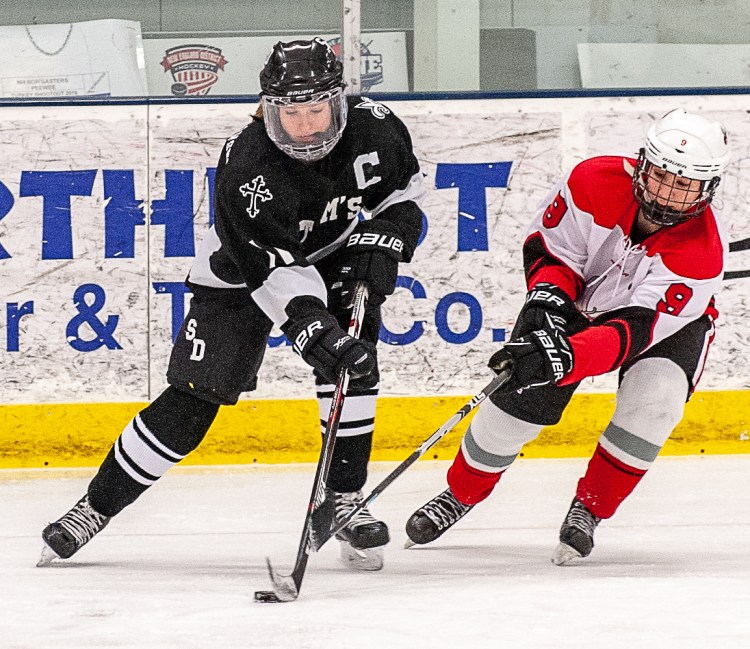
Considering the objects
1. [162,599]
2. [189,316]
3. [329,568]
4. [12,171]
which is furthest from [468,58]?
[162,599]

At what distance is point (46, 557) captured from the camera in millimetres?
2393

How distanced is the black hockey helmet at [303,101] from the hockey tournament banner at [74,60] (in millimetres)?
1476

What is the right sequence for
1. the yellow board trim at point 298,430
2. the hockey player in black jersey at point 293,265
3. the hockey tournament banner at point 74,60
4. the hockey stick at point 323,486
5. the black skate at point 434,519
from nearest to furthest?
the hockey stick at point 323,486 < the hockey player in black jersey at point 293,265 < the black skate at point 434,519 < the yellow board trim at point 298,430 < the hockey tournament banner at point 74,60

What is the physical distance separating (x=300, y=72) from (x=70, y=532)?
0.96 meters

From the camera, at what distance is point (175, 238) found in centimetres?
353

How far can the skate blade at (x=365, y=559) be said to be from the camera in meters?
2.31

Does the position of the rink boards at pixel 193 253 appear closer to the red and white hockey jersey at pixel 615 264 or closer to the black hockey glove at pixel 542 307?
the red and white hockey jersey at pixel 615 264

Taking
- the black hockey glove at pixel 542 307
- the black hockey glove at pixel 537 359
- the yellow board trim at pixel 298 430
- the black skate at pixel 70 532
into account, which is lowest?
the yellow board trim at pixel 298 430

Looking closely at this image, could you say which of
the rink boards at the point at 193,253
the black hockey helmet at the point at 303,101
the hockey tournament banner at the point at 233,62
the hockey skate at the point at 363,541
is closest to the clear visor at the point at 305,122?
the black hockey helmet at the point at 303,101

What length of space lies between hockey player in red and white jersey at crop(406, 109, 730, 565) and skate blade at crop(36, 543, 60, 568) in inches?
27.7

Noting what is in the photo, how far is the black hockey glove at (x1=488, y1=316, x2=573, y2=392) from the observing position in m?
2.15

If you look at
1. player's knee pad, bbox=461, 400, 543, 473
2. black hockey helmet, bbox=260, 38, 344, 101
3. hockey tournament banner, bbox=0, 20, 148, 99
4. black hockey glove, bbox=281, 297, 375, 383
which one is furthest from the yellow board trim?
black hockey helmet, bbox=260, 38, 344, 101

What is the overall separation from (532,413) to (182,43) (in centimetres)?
182

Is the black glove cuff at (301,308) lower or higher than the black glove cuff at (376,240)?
lower
